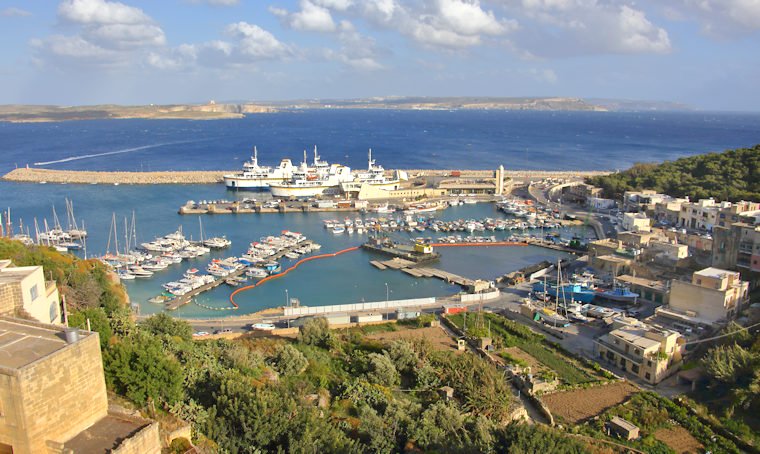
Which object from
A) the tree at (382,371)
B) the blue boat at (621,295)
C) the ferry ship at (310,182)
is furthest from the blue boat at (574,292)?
the ferry ship at (310,182)

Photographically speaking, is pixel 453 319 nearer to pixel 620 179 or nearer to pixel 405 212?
pixel 405 212

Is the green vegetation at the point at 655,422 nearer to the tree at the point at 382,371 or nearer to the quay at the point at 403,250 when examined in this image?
the tree at the point at 382,371

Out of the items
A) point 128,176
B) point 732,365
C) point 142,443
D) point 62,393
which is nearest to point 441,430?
point 142,443

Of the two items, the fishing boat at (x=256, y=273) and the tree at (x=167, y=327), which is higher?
the tree at (x=167, y=327)

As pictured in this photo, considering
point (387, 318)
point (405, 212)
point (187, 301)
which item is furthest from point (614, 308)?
point (405, 212)

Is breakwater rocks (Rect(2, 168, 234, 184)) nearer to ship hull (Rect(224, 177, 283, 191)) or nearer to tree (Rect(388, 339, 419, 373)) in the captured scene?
ship hull (Rect(224, 177, 283, 191))

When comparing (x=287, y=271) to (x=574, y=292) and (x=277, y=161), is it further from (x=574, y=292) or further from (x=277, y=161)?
(x=277, y=161)

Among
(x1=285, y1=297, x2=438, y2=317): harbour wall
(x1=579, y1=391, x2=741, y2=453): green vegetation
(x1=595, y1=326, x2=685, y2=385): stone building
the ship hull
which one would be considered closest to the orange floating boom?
(x1=285, y1=297, x2=438, y2=317): harbour wall
